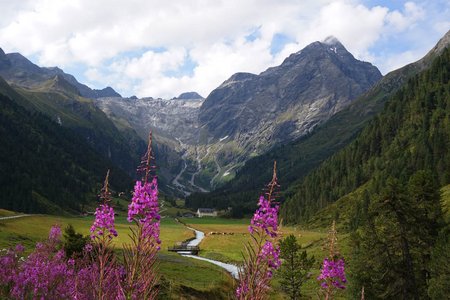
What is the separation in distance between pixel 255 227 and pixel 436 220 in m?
51.0

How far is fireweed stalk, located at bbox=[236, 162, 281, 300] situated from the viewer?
822 cm

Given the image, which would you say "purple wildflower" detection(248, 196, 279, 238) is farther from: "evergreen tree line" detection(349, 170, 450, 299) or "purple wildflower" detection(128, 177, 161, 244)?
"evergreen tree line" detection(349, 170, 450, 299)

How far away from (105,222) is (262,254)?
425 centimetres

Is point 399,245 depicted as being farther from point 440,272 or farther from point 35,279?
point 35,279

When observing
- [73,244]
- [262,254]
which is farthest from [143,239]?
[73,244]

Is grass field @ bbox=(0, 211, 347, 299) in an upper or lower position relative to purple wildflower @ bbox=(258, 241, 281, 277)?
lower

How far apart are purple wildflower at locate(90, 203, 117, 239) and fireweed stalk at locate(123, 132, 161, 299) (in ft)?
5.30

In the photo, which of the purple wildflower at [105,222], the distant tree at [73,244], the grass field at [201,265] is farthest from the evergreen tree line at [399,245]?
the purple wildflower at [105,222]

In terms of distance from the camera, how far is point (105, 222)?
10367 mm

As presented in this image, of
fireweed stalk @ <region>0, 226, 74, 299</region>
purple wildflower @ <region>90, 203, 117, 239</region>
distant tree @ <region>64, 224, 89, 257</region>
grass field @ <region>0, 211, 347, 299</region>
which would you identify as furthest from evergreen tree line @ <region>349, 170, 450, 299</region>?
purple wildflower @ <region>90, 203, 117, 239</region>

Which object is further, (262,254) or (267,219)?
(267,219)

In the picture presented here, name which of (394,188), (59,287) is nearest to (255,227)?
(59,287)

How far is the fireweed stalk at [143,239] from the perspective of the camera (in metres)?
8.14

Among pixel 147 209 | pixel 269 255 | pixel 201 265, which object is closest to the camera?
pixel 269 255
